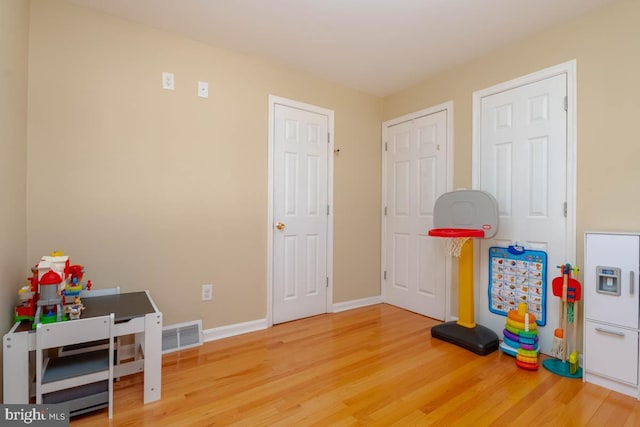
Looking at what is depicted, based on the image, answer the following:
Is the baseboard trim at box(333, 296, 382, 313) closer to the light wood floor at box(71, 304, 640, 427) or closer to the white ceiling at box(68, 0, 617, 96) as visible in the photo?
the light wood floor at box(71, 304, 640, 427)

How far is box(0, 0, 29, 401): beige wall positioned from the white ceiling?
0.60 m

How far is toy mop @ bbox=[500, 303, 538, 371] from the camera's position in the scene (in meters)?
2.17

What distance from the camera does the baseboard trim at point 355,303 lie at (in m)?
3.43

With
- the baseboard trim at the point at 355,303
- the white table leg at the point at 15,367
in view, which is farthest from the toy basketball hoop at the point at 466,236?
the white table leg at the point at 15,367

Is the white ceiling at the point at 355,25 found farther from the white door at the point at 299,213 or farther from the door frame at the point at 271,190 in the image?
the white door at the point at 299,213

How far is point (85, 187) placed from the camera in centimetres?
218

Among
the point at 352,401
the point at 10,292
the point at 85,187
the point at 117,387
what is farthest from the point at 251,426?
the point at 85,187

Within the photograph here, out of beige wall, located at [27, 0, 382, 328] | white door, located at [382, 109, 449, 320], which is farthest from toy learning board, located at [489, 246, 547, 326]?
beige wall, located at [27, 0, 382, 328]

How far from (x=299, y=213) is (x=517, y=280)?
6.65ft

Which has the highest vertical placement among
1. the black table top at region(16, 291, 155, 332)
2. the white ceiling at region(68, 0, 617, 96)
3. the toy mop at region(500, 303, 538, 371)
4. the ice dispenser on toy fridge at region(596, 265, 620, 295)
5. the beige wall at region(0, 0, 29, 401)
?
the white ceiling at region(68, 0, 617, 96)

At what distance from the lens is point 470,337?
8.23ft

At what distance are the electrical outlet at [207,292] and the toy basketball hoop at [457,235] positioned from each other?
6.41 feet

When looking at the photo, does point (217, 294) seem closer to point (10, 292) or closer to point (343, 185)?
point (10, 292)

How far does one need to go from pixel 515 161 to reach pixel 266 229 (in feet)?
7.42
